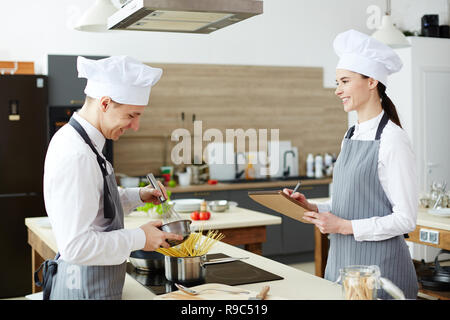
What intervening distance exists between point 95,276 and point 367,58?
1.50 m

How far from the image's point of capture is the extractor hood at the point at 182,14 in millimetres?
2436

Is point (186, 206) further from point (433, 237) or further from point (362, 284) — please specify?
point (362, 284)

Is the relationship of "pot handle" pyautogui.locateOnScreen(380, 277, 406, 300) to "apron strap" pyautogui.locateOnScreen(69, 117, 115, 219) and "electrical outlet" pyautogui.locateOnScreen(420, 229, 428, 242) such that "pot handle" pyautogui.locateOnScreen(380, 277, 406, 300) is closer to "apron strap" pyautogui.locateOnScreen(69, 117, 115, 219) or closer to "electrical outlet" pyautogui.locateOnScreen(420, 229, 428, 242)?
"apron strap" pyautogui.locateOnScreen(69, 117, 115, 219)

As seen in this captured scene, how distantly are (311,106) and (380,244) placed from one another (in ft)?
18.1

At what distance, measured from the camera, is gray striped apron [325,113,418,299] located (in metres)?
2.45

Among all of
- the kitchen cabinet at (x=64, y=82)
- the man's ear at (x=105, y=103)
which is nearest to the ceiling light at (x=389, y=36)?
the kitchen cabinet at (x=64, y=82)

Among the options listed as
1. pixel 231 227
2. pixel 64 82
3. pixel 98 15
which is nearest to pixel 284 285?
pixel 231 227

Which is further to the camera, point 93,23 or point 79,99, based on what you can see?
point 79,99

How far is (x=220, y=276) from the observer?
2469 millimetres

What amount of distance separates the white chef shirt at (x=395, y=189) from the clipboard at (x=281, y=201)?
9.7 inches

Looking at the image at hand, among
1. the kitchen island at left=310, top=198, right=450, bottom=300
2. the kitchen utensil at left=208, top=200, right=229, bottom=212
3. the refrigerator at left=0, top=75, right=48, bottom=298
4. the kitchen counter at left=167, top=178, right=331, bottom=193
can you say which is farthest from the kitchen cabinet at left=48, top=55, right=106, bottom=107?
the kitchen island at left=310, top=198, right=450, bottom=300

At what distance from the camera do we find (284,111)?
7691mm
